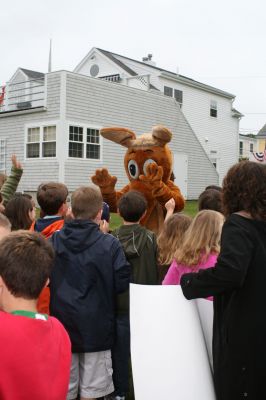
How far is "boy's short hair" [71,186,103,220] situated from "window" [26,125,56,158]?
14.0 m

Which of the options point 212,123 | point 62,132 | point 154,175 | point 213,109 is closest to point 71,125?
point 62,132

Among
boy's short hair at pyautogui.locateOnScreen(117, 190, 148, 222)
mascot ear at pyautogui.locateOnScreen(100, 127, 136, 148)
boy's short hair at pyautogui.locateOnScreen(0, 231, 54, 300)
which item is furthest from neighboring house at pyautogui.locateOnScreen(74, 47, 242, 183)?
boy's short hair at pyautogui.locateOnScreen(0, 231, 54, 300)

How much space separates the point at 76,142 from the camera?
17.4 meters

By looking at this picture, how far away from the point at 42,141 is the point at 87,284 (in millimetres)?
14781

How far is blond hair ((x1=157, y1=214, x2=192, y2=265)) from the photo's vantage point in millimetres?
3803

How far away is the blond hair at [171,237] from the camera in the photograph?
3.80m

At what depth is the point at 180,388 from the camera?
231 centimetres

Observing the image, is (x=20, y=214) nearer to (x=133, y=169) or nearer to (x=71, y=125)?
(x=133, y=169)

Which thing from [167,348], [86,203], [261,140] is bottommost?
[167,348]

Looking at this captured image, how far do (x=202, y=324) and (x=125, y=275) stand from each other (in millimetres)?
881

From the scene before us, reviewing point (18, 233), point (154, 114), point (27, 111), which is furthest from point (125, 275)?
point (154, 114)

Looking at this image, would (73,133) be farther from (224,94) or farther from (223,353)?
(223,353)

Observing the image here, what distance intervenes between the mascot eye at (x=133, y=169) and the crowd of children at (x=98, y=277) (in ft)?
6.93

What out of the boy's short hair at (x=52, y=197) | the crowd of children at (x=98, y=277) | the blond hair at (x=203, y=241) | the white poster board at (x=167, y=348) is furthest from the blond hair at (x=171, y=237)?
the white poster board at (x=167, y=348)
